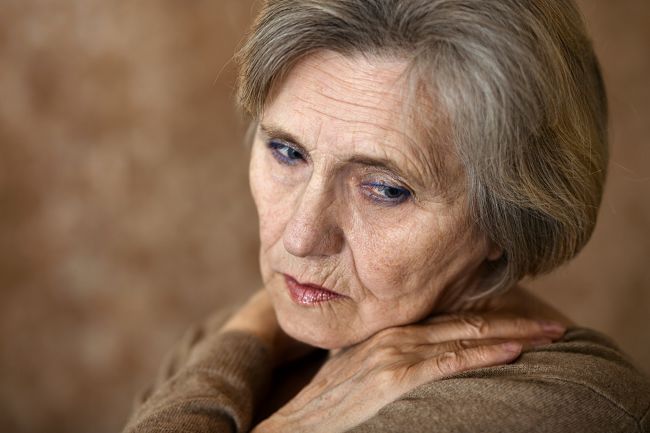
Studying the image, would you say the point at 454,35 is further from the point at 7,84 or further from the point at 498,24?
the point at 7,84

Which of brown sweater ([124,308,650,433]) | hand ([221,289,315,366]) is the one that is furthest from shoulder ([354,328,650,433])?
hand ([221,289,315,366])

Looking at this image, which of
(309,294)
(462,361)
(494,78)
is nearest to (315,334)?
(309,294)

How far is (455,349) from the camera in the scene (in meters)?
1.26

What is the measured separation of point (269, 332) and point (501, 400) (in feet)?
2.54

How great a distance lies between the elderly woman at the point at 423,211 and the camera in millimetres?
1125

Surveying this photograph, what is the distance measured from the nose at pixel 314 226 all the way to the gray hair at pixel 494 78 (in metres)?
0.21

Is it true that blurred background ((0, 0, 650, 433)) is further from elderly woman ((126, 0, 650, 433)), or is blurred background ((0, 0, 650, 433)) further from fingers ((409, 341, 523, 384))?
fingers ((409, 341, 523, 384))

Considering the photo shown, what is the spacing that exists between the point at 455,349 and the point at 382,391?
0.15 meters

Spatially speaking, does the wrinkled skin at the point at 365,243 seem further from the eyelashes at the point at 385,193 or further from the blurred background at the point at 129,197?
the blurred background at the point at 129,197

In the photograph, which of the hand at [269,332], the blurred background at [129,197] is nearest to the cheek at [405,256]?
the hand at [269,332]

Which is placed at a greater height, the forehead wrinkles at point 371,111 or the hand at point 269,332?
the forehead wrinkles at point 371,111

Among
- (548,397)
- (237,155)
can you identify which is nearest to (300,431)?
(548,397)

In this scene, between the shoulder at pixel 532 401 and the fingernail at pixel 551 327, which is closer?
the shoulder at pixel 532 401

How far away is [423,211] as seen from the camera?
1238 mm
